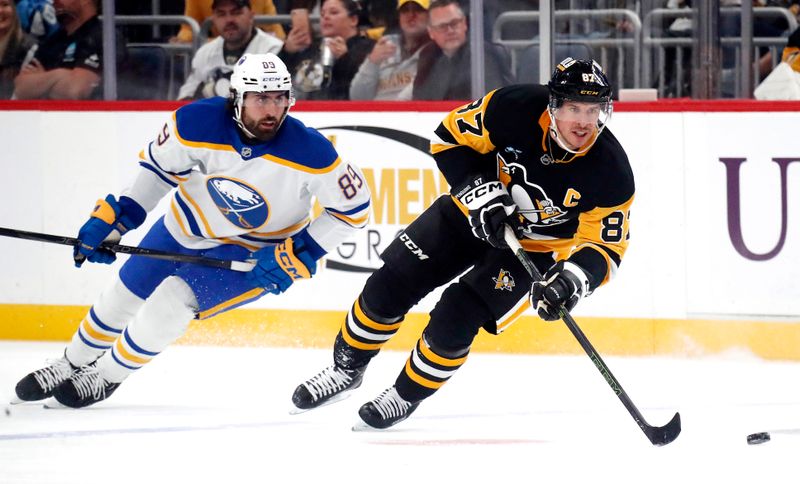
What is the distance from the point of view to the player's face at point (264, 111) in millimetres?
4172

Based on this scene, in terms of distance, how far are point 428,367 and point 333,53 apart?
2.45m

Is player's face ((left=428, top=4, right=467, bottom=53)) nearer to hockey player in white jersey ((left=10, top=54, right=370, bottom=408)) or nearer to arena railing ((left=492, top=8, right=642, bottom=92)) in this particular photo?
Answer: arena railing ((left=492, top=8, right=642, bottom=92))

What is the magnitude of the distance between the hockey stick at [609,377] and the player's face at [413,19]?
7.47 feet

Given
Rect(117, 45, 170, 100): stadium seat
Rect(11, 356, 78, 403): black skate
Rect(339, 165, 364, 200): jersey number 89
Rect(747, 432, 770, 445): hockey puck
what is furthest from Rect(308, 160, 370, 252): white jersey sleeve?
Rect(117, 45, 170, 100): stadium seat

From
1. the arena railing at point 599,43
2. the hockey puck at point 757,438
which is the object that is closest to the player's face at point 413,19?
the arena railing at point 599,43

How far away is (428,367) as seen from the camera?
4.04m

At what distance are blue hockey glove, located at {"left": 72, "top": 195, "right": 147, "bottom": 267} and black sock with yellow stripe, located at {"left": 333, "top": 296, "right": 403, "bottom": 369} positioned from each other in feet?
2.50

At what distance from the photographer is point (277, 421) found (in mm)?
4363

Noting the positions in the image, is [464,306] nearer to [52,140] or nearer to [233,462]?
[233,462]

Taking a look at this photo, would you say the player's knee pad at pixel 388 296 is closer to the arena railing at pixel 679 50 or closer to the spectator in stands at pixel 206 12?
the arena railing at pixel 679 50

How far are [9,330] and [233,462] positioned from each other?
2.75 m

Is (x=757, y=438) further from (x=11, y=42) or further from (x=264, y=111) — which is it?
(x=11, y=42)

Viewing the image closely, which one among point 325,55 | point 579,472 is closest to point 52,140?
point 325,55

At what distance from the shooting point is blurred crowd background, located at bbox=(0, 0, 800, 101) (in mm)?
5910
